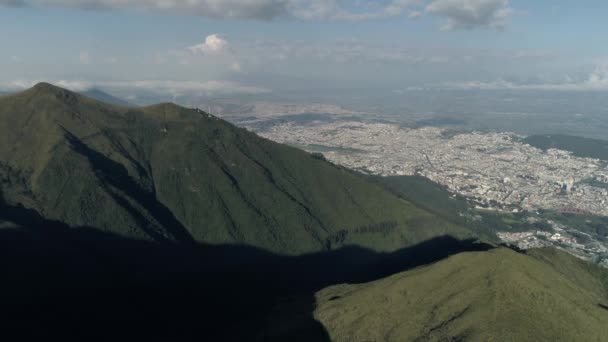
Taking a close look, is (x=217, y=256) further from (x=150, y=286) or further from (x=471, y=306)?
(x=471, y=306)

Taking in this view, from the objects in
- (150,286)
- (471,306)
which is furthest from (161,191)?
(471,306)

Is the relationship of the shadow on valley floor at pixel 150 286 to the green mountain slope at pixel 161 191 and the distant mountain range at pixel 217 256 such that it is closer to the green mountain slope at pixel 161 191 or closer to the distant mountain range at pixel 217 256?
the distant mountain range at pixel 217 256

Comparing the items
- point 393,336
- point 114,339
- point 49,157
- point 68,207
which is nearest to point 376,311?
point 393,336

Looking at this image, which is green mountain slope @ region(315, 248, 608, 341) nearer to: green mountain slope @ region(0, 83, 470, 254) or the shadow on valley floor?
the shadow on valley floor

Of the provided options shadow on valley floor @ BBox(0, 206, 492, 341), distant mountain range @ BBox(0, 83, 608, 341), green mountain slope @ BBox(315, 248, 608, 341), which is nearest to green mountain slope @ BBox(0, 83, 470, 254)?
distant mountain range @ BBox(0, 83, 608, 341)

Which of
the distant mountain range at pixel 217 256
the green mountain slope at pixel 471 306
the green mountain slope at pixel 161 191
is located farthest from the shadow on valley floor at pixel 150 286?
the green mountain slope at pixel 471 306

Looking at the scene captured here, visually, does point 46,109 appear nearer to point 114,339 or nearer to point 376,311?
point 114,339
